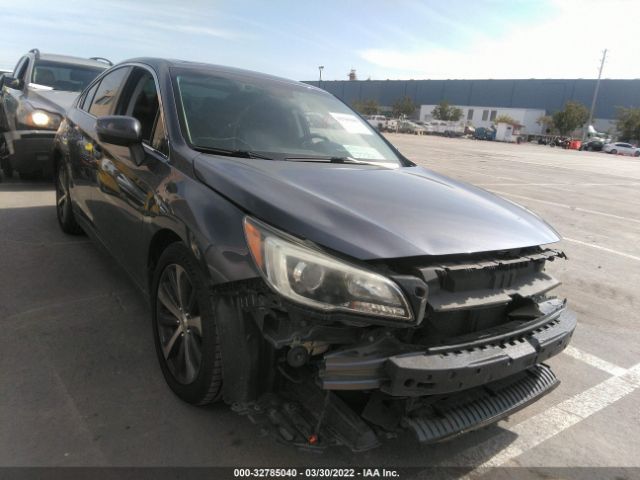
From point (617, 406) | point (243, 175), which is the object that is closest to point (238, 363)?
point (243, 175)

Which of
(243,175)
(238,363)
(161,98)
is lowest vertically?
(238,363)

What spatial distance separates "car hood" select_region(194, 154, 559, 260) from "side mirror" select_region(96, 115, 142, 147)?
519mm

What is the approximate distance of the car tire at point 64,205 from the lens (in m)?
4.94

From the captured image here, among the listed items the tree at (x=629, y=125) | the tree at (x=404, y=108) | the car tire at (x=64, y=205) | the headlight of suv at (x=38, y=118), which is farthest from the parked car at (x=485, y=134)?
the car tire at (x=64, y=205)

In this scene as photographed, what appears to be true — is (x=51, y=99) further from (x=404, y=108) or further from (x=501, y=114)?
(x=404, y=108)

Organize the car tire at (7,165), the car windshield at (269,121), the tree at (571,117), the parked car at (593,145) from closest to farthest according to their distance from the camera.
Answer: the car windshield at (269,121) < the car tire at (7,165) < the parked car at (593,145) < the tree at (571,117)

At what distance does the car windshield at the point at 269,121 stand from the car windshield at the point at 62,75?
637 cm

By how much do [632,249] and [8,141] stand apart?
9052 mm

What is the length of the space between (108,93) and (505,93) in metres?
105

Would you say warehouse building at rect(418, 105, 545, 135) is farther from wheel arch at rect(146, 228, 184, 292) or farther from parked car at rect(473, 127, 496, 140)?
wheel arch at rect(146, 228, 184, 292)

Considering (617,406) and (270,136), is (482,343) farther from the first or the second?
(270,136)

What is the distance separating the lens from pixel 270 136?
3.10 meters

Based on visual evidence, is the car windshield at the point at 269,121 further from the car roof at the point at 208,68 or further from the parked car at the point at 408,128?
the parked car at the point at 408,128

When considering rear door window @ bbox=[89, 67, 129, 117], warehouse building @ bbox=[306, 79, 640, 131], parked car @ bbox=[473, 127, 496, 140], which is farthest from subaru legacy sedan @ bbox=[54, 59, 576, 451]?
warehouse building @ bbox=[306, 79, 640, 131]
